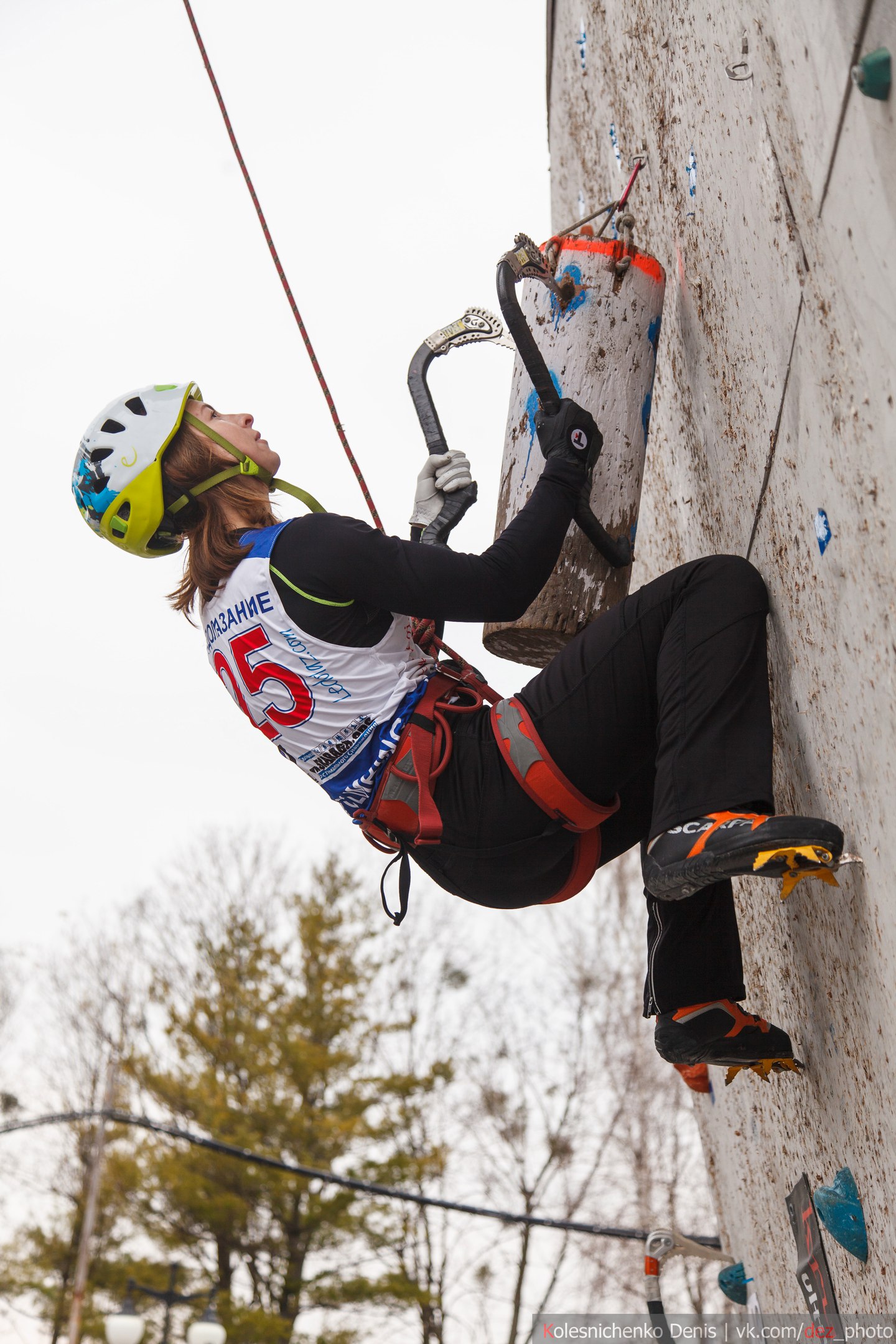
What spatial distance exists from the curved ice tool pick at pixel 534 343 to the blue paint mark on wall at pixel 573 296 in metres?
0.02

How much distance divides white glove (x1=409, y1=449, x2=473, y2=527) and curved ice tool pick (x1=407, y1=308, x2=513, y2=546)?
3 cm

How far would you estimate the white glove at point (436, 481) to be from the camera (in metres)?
2.68

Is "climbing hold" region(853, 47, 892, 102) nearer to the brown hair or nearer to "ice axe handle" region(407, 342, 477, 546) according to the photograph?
"ice axe handle" region(407, 342, 477, 546)

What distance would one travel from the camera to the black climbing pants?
1.97 meters

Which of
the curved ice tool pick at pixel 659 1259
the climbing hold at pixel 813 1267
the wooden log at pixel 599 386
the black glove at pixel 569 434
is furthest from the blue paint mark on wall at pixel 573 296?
the curved ice tool pick at pixel 659 1259

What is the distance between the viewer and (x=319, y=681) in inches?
95.0

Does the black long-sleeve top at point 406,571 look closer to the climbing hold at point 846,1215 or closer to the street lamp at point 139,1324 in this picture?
the climbing hold at point 846,1215

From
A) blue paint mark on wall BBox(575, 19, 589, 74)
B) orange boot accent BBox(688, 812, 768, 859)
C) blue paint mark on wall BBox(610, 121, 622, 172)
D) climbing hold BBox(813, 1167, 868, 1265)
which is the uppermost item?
blue paint mark on wall BBox(575, 19, 589, 74)

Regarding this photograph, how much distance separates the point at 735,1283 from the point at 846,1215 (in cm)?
252

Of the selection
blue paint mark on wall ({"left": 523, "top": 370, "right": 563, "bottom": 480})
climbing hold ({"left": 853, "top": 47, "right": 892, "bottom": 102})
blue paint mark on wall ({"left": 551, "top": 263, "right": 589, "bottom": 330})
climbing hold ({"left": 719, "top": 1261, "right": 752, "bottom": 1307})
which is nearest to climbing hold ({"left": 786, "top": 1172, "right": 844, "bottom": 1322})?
climbing hold ({"left": 719, "top": 1261, "right": 752, "bottom": 1307})

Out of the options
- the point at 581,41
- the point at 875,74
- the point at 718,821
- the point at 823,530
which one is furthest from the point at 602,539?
the point at 581,41

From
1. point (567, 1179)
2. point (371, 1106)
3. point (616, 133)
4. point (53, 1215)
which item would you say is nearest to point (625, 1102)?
point (567, 1179)

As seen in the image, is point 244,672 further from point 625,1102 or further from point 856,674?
point 625,1102

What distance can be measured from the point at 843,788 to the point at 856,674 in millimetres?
235
